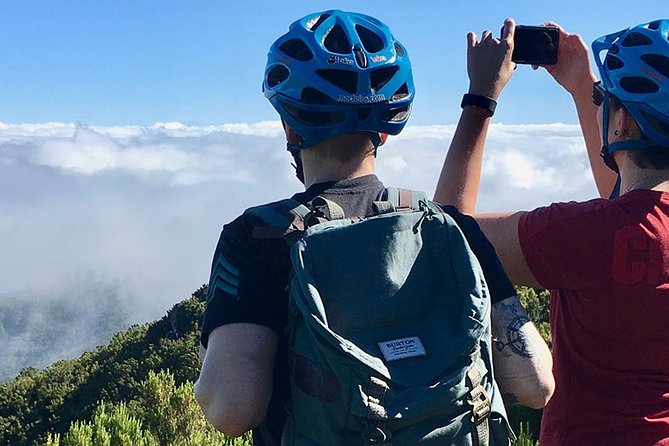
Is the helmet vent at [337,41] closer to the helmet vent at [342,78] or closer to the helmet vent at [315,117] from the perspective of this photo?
the helmet vent at [342,78]

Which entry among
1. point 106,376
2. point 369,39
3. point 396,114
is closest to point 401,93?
point 396,114

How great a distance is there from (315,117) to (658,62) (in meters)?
1.15

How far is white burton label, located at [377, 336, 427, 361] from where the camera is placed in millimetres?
1792

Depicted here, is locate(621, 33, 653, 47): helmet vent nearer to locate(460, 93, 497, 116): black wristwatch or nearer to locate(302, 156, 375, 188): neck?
locate(460, 93, 497, 116): black wristwatch

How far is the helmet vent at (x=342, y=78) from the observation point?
80.6 inches

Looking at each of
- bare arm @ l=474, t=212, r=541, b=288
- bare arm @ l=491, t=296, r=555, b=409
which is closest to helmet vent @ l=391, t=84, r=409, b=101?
bare arm @ l=474, t=212, r=541, b=288

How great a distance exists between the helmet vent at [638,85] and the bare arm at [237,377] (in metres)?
1.37

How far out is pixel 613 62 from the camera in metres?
2.50

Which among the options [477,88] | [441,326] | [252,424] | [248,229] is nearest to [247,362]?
[252,424]

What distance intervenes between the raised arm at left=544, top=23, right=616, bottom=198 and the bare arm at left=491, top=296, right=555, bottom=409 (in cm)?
116

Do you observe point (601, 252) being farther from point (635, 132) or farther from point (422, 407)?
point (422, 407)

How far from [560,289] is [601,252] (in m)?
0.21

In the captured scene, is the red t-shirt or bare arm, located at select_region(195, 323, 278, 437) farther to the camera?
the red t-shirt

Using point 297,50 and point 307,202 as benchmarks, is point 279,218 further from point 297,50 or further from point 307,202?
point 297,50
